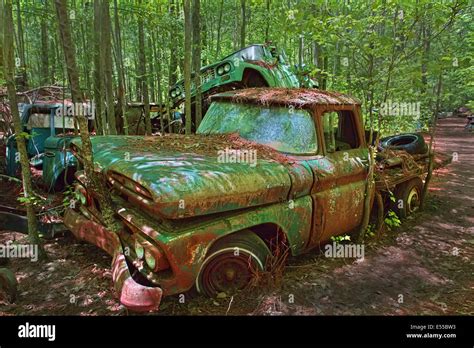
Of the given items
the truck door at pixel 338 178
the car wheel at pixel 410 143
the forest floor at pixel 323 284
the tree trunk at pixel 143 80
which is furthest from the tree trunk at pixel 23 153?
the car wheel at pixel 410 143

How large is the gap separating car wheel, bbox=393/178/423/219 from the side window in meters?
1.60

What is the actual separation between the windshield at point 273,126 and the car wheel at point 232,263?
48.8 inches

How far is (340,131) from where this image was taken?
5.37m

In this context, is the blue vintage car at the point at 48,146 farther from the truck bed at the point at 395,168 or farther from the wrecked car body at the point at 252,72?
the truck bed at the point at 395,168

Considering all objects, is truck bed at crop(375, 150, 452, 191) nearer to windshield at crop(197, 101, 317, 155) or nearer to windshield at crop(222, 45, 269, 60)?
windshield at crop(197, 101, 317, 155)

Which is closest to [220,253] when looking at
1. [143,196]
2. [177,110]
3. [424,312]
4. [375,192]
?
[143,196]

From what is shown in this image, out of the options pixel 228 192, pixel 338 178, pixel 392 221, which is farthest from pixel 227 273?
pixel 392 221

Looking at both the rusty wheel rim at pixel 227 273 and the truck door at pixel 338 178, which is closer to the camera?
the rusty wheel rim at pixel 227 273

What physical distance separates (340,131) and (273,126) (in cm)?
145

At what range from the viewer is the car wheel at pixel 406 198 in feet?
19.7

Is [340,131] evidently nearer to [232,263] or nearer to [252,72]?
[232,263]

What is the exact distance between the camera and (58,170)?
235 inches

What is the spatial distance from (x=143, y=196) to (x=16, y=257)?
2.30 meters
